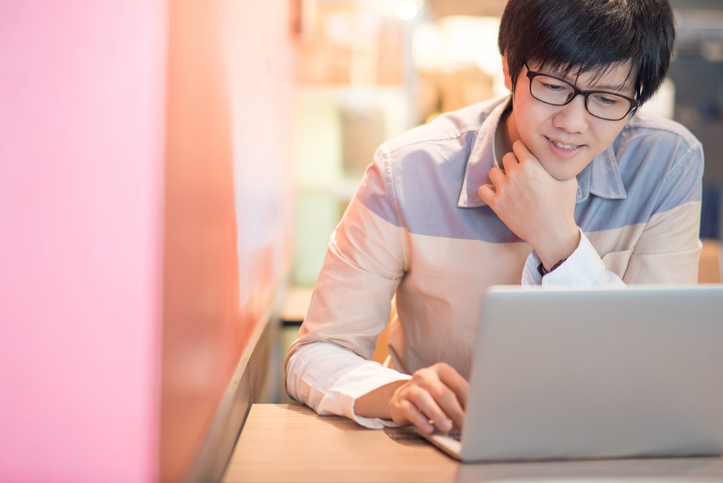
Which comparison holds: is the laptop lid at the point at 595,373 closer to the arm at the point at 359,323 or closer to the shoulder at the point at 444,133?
the arm at the point at 359,323

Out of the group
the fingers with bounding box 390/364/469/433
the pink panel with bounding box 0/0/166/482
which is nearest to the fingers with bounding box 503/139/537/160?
the fingers with bounding box 390/364/469/433

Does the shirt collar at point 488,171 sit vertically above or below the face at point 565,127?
below

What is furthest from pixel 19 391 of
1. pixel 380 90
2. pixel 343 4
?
pixel 343 4

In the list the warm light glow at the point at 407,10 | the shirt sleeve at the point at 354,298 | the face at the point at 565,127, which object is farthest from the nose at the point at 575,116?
the warm light glow at the point at 407,10

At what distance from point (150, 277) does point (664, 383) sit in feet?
1.69

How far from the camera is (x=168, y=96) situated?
56cm

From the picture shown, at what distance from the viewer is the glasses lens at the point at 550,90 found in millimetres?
964

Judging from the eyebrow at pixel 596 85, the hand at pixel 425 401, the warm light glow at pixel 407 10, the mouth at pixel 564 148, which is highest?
the warm light glow at pixel 407 10

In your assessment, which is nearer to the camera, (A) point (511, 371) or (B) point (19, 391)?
(B) point (19, 391)

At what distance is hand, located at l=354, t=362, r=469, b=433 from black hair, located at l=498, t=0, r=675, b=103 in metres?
0.50

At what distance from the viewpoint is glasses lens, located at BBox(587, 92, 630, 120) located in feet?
3.18

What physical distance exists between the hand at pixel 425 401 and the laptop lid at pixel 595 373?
76 millimetres

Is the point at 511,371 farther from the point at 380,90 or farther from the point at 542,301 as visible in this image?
the point at 380,90

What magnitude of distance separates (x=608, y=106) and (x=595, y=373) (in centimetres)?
53
